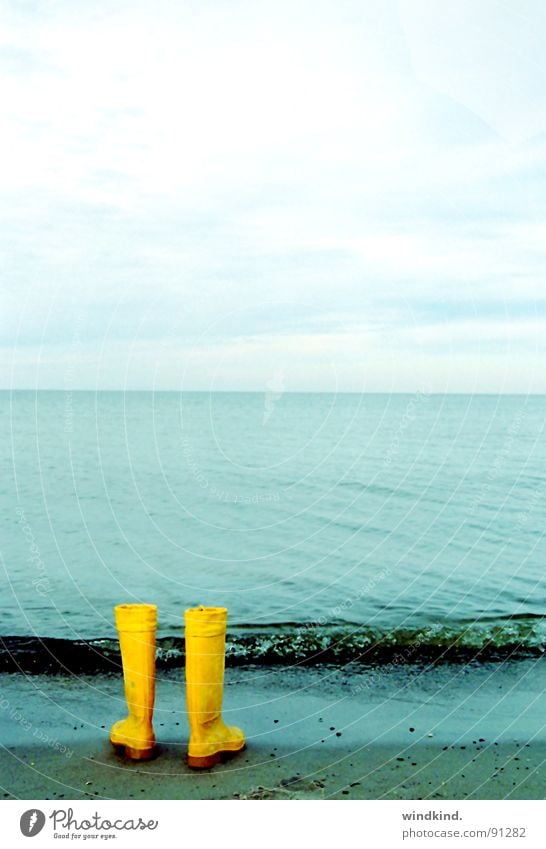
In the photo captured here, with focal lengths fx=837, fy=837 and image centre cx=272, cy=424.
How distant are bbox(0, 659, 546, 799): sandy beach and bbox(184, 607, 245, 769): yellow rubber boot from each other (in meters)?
0.11

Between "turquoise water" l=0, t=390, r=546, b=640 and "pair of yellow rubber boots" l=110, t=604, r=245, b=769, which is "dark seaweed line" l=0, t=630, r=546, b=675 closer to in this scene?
"turquoise water" l=0, t=390, r=546, b=640

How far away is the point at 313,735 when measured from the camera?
536 centimetres

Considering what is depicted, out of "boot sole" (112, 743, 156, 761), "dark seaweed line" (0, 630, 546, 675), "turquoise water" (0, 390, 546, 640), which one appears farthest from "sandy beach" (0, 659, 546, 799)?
"turquoise water" (0, 390, 546, 640)

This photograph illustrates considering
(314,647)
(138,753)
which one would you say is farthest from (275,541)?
(138,753)

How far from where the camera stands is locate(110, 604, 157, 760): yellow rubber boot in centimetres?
477

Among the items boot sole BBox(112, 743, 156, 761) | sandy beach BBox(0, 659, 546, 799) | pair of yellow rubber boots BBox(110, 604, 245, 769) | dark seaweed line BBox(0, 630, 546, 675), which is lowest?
dark seaweed line BBox(0, 630, 546, 675)

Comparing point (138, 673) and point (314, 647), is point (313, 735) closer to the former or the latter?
point (138, 673)

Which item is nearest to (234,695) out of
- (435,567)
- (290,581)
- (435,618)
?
(435,618)

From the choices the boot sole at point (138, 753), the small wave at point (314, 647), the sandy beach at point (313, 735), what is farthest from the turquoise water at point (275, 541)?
the boot sole at point (138, 753)

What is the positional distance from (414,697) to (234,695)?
4.33 feet

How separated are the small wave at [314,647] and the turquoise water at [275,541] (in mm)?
Answer: 138

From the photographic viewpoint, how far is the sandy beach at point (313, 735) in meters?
4.60

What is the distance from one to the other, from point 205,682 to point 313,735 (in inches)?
41.3

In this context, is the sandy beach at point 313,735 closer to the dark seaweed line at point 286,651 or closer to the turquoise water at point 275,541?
the dark seaweed line at point 286,651
